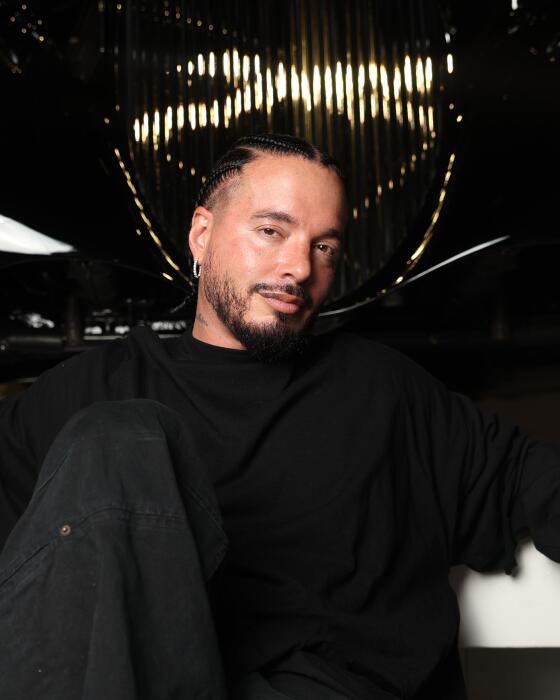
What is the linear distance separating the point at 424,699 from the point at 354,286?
23.1 inches

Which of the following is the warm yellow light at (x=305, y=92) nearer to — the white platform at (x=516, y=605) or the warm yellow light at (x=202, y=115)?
the warm yellow light at (x=202, y=115)

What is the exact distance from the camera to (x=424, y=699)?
95 cm

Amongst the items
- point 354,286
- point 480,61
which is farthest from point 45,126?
point 480,61

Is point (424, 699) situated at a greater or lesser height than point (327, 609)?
lesser

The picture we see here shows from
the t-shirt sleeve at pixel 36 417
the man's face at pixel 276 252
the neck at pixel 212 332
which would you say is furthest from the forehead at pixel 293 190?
the t-shirt sleeve at pixel 36 417

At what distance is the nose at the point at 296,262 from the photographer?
1.01 metres

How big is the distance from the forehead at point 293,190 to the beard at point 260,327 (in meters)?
0.08

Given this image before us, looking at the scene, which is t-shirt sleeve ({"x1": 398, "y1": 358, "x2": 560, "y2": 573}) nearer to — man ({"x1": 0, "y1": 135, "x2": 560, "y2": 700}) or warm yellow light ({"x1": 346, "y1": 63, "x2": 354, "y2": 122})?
man ({"x1": 0, "y1": 135, "x2": 560, "y2": 700})

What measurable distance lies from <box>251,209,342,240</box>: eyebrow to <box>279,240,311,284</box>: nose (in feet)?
0.08

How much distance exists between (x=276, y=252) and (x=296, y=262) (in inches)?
1.2

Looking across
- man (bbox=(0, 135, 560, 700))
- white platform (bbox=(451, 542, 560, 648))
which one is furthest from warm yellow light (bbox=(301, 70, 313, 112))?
white platform (bbox=(451, 542, 560, 648))

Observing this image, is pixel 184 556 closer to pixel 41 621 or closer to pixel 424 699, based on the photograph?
pixel 41 621

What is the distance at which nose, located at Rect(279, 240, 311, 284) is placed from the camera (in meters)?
1.01

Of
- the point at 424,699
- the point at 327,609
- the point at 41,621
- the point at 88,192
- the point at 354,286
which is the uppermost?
the point at 88,192
